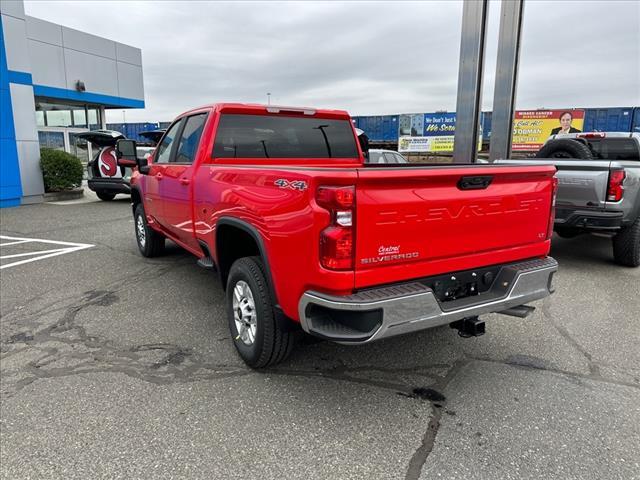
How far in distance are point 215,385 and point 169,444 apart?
0.64 meters

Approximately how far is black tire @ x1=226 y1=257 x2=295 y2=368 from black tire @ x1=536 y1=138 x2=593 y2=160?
6775 mm

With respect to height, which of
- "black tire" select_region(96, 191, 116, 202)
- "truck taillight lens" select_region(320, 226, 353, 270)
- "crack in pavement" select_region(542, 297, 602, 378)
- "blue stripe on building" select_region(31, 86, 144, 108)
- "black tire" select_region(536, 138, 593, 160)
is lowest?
"crack in pavement" select_region(542, 297, 602, 378)

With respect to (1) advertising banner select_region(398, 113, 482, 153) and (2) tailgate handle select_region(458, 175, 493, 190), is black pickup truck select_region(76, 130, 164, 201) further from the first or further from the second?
(1) advertising banner select_region(398, 113, 482, 153)

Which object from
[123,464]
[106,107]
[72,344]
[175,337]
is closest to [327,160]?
[175,337]

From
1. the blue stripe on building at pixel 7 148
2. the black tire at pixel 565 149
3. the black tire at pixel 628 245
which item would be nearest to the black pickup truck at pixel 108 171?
the blue stripe on building at pixel 7 148

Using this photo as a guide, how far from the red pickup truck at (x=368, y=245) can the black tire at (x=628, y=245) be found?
3749 mm

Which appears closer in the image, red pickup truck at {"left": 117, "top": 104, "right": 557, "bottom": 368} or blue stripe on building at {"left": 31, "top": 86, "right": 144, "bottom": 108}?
red pickup truck at {"left": 117, "top": 104, "right": 557, "bottom": 368}

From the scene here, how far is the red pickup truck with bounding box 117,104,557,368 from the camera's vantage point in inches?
96.8

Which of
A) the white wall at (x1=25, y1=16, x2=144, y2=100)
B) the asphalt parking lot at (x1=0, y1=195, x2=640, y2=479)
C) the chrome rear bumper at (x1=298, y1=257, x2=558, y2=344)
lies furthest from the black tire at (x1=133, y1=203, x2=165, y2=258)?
the white wall at (x1=25, y1=16, x2=144, y2=100)

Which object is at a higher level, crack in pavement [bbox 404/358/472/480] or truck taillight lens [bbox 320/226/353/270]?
truck taillight lens [bbox 320/226/353/270]

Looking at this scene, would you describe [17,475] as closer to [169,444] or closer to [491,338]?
[169,444]

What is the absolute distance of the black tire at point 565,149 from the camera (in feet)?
25.5

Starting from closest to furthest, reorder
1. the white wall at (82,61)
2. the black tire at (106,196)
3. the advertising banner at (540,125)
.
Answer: the black tire at (106,196), the white wall at (82,61), the advertising banner at (540,125)

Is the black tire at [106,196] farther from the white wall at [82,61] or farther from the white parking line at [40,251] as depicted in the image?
the white wall at [82,61]
